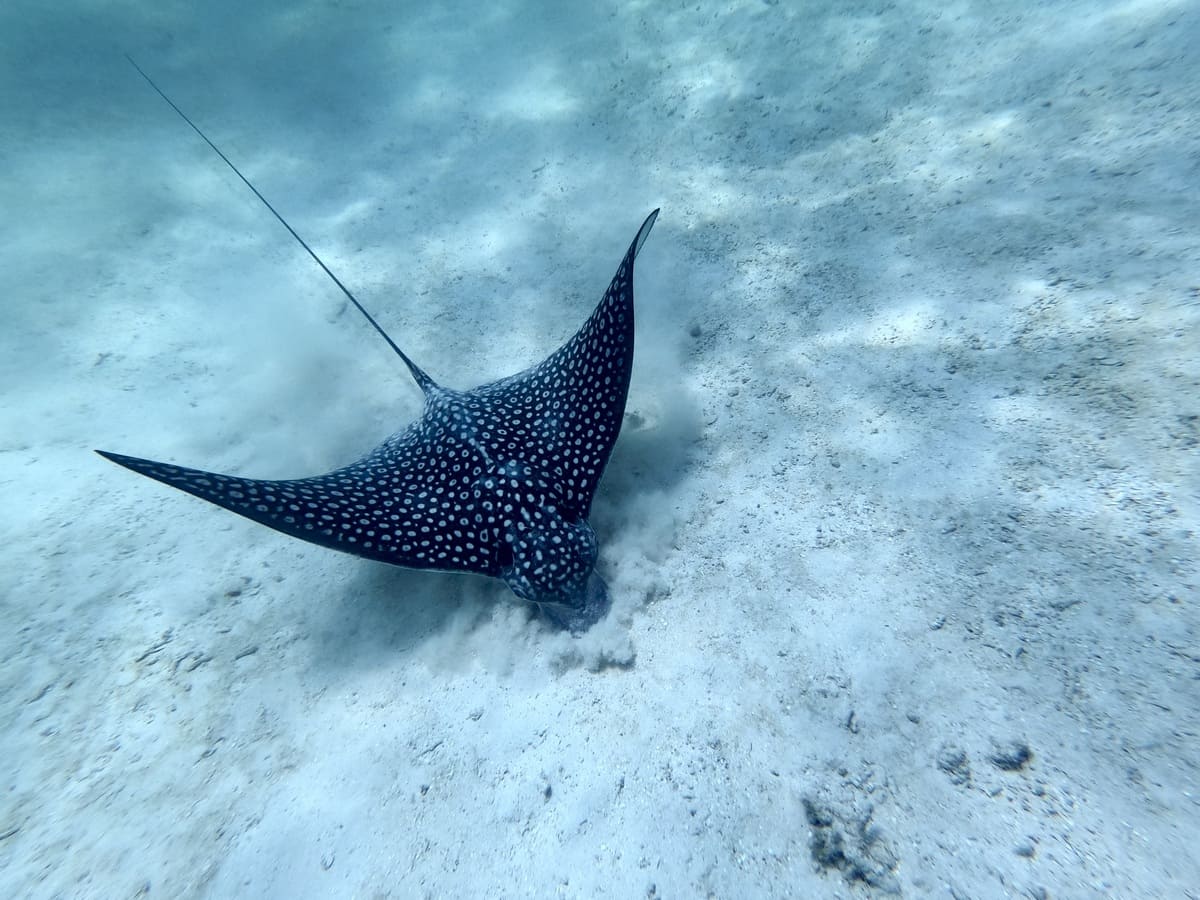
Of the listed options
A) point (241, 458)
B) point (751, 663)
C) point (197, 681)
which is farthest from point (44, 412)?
point (751, 663)

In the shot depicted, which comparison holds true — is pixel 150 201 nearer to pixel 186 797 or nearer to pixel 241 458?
pixel 241 458

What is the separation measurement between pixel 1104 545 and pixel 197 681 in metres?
5.74

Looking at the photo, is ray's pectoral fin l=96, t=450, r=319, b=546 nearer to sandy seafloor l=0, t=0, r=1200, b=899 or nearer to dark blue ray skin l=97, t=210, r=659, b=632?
dark blue ray skin l=97, t=210, r=659, b=632

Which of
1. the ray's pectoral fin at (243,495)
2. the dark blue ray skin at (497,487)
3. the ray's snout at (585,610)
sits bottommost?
the ray's snout at (585,610)

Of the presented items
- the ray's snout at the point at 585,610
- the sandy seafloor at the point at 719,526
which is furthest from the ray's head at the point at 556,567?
the sandy seafloor at the point at 719,526

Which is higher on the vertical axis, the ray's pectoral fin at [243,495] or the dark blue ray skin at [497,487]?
the ray's pectoral fin at [243,495]

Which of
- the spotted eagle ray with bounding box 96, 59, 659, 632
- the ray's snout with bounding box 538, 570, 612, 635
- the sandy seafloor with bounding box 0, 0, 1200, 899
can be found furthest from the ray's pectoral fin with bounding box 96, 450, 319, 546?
the ray's snout with bounding box 538, 570, 612, 635

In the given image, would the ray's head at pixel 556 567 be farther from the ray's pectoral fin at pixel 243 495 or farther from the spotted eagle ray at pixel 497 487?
Answer: the ray's pectoral fin at pixel 243 495

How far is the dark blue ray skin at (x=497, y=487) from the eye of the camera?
3420 millimetres

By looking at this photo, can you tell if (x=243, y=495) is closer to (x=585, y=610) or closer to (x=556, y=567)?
(x=556, y=567)

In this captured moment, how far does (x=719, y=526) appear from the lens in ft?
13.2

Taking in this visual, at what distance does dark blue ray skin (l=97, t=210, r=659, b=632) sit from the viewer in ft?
11.2

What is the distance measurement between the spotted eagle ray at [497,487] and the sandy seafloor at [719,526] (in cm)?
52

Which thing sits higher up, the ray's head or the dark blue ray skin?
the dark blue ray skin
